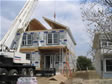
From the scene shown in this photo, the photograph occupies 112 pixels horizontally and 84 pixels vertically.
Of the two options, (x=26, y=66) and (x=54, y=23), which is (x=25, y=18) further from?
(x=54, y=23)

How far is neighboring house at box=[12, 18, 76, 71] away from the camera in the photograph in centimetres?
2502

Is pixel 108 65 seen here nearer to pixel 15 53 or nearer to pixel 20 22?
pixel 20 22

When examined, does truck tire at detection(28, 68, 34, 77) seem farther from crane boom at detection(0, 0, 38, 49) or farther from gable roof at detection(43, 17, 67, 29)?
gable roof at detection(43, 17, 67, 29)

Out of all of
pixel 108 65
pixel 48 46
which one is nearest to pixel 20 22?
pixel 48 46

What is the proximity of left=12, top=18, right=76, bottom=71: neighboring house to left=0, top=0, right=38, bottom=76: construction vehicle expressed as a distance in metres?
8.23

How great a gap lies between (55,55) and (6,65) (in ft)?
45.7

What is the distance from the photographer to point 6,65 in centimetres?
1237

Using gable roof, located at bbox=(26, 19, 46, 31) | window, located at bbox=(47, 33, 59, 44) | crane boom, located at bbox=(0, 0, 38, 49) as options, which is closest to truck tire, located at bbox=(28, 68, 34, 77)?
crane boom, located at bbox=(0, 0, 38, 49)

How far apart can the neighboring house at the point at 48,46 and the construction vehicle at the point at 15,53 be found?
8.23 m

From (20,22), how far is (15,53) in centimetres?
342

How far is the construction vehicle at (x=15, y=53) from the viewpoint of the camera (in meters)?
12.9

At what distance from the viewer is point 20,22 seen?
52.1 feet

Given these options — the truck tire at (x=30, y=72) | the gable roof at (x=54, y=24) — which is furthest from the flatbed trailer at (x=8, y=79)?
the gable roof at (x=54, y=24)

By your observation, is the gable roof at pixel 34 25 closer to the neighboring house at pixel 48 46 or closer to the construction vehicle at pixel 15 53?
the neighboring house at pixel 48 46
